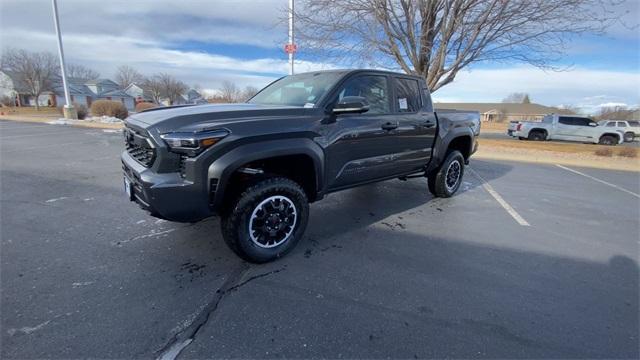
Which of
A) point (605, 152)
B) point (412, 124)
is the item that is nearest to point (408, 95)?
point (412, 124)

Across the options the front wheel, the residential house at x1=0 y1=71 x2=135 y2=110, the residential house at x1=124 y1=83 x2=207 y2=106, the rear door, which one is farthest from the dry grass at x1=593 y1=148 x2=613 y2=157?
the residential house at x1=124 y1=83 x2=207 y2=106

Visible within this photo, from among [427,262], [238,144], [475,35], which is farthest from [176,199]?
[475,35]

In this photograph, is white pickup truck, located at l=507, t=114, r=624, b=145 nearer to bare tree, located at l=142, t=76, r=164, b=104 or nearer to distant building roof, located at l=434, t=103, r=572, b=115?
distant building roof, located at l=434, t=103, r=572, b=115

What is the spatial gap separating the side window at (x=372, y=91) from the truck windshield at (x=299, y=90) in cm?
17

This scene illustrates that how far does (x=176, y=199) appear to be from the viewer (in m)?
2.53

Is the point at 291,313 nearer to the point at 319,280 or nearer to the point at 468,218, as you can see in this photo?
the point at 319,280

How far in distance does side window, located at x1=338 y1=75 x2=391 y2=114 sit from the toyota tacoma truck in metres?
0.01

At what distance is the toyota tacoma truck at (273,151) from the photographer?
2549 mm

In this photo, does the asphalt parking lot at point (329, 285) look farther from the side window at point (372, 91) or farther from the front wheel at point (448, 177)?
the side window at point (372, 91)

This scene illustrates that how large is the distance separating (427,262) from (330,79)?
228 centimetres

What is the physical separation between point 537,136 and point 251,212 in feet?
75.7

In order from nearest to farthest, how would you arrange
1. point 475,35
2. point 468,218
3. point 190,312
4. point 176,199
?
1. point 190,312
2. point 176,199
3. point 468,218
4. point 475,35

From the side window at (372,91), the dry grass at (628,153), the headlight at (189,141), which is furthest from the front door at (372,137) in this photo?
the dry grass at (628,153)

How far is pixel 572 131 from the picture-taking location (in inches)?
778
